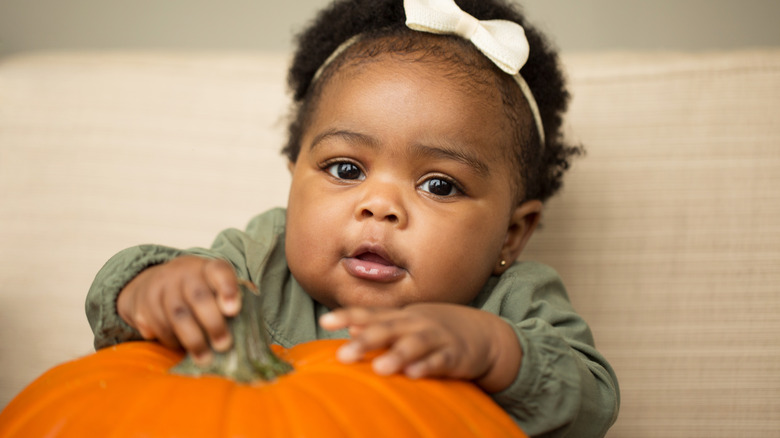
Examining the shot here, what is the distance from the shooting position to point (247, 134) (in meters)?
Answer: 1.71

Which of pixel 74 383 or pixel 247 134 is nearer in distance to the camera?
pixel 74 383

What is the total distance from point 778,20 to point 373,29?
5.14ft

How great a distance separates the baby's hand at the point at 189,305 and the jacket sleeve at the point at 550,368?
37 centimetres

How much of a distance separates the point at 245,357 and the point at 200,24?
6.42 feet

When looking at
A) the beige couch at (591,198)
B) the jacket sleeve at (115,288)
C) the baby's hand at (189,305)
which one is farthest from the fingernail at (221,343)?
the beige couch at (591,198)

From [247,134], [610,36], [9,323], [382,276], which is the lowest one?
[9,323]

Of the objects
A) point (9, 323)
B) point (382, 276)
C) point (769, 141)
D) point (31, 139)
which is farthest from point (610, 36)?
point (9, 323)

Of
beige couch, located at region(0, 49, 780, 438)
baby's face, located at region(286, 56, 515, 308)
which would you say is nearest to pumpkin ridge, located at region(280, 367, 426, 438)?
baby's face, located at region(286, 56, 515, 308)

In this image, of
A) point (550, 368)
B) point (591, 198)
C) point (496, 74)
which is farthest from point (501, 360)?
point (591, 198)

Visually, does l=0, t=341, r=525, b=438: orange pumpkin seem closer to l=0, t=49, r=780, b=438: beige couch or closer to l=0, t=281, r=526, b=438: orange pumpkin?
l=0, t=281, r=526, b=438: orange pumpkin

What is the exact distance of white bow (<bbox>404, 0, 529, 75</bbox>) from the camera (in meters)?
1.17

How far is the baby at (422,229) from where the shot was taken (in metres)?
0.87

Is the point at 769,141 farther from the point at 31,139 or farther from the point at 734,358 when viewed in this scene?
the point at 31,139

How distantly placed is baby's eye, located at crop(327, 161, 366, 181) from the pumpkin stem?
1.41ft
